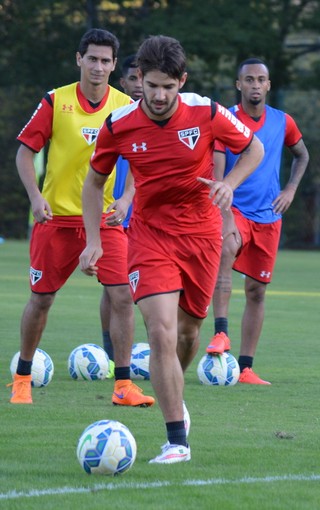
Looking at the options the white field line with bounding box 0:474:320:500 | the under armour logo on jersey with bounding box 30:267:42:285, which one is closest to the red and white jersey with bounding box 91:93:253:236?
the white field line with bounding box 0:474:320:500

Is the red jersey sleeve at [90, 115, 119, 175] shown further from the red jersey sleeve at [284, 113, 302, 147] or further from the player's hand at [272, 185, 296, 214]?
the red jersey sleeve at [284, 113, 302, 147]

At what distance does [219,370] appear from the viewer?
939 centimetres

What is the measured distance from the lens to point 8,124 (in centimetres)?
3884

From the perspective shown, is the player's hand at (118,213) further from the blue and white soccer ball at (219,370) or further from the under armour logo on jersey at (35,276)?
the blue and white soccer ball at (219,370)

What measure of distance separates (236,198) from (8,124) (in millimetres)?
29318

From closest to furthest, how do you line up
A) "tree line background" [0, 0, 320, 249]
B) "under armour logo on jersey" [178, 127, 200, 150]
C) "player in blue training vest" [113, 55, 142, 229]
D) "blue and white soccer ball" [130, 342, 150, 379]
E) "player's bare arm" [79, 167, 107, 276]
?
"under armour logo on jersey" [178, 127, 200, 150] → "player's bare arm" [79, 167, 107, 276] → "blue and white soccer ball" [130, 342, 150, 379] → "player in blue training vest" [113, 55, 142, 229] → "tree line background" [0, 0, 320, 249]

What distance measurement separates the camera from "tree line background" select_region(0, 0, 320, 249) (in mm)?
37094

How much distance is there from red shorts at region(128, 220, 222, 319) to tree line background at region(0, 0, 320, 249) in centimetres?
2940

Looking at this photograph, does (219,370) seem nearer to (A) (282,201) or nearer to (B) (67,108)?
(A) (282,201)

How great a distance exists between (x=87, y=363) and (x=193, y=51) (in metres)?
29.8

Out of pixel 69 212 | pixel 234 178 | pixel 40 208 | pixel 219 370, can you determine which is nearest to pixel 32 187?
pixel 40 208

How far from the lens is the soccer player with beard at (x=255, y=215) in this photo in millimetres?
10055

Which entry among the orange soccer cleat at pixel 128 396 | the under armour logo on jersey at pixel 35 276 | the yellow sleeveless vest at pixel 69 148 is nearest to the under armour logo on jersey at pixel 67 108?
the yellow sleeveless vest at pixel 69 148

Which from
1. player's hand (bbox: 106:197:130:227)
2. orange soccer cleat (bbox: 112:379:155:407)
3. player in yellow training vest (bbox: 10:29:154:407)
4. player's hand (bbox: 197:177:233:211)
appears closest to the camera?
player's hand (bbox: 197:177:233:211)
